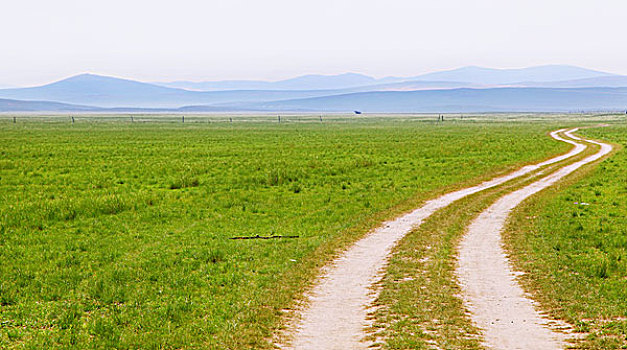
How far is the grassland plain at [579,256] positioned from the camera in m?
11.5

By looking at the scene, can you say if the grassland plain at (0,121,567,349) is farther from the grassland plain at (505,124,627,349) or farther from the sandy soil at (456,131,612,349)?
the grassland plain at (505,124,627,349)

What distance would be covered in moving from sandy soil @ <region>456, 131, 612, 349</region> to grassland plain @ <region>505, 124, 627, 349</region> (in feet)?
1.25

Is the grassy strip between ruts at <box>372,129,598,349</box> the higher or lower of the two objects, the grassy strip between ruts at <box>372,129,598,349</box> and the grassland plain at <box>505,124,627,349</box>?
the higher

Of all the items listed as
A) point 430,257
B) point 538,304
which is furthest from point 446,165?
point 538,304

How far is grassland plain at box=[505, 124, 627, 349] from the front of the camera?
11.5 m

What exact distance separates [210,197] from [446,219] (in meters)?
11.4

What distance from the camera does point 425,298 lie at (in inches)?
494

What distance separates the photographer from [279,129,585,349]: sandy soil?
10.4m

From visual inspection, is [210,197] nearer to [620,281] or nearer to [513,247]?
[513,247]

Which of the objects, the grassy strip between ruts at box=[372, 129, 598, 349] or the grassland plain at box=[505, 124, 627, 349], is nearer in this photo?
the grassy strip between ruts at box=[372, 129, 598, 349]

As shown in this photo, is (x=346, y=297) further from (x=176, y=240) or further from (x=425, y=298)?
(x=176, y=240)

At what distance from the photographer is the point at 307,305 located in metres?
12.3

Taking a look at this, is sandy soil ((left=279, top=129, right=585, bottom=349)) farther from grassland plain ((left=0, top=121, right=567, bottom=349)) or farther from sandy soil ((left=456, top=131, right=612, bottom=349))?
sandy soil ((left=456, top=131, right=612, bottom=349))

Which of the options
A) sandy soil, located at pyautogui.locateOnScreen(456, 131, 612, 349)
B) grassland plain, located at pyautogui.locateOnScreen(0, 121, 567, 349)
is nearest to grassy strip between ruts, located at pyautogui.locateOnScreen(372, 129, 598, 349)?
sandy soil, located at pyautogui.locateOnScreen(456, 131, 612, 349)
